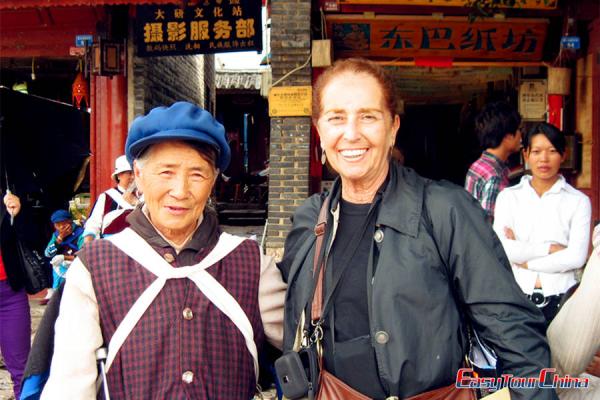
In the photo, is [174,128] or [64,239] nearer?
[174,128]

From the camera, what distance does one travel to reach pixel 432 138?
9844 millimetres

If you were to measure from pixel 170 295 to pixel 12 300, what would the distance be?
9.44 ft

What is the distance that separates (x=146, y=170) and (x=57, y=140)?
5.85m

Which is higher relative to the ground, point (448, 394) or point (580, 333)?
point (580, 333)

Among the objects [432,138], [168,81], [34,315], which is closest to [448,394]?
[34,315]

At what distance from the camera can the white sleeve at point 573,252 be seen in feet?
9.94

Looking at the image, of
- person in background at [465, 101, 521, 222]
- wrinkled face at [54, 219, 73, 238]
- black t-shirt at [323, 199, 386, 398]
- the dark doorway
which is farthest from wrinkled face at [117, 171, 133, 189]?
the dark doorway

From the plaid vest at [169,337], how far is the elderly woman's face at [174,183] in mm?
117

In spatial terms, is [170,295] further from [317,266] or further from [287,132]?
[287,132]

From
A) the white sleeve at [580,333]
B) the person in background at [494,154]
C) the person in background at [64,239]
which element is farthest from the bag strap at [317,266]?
the person in background at [64,239]

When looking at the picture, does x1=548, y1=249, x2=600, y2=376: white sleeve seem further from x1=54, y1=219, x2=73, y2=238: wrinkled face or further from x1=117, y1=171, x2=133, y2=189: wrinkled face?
x1=54, y1=219, x2=73, y2=238: wrinkled face

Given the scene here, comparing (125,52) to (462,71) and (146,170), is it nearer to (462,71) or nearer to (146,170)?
(462,71)

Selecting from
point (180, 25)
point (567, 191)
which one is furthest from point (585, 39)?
point (180, 25)

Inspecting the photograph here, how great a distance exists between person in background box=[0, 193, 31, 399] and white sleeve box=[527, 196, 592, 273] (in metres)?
3.40
